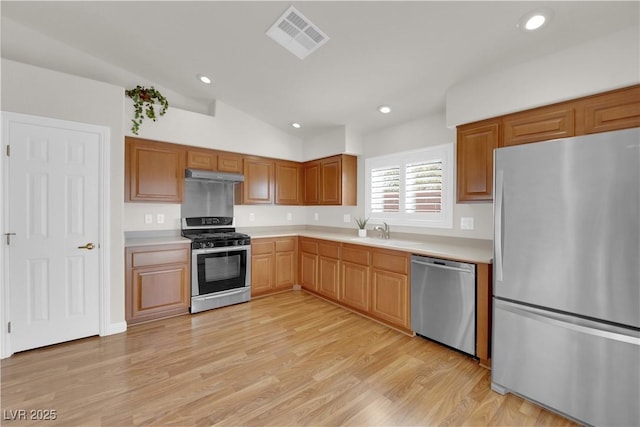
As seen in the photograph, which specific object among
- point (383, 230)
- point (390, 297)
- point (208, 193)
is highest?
point (208, 193)

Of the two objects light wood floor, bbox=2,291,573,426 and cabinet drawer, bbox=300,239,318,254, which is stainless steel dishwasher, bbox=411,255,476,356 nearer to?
light wood floor, bbox=2,291,573,426

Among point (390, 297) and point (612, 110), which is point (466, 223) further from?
point (612, 110)

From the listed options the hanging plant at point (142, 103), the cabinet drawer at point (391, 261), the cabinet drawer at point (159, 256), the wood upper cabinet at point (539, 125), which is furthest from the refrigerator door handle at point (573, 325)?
the hanging plant at point (142, 103)

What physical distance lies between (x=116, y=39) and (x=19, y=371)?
319 cm

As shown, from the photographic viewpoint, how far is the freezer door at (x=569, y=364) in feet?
5.04

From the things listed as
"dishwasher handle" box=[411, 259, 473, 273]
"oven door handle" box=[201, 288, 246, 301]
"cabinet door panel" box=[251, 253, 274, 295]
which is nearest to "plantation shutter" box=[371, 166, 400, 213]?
"dishwasher handle" box=[411, 259, 473, 273]

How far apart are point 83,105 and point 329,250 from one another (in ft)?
10.3

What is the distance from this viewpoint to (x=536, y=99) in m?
2.21

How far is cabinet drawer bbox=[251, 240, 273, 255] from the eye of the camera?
4023mm

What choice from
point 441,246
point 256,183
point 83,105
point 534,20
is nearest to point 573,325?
point 441,246

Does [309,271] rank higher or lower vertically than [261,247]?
lower

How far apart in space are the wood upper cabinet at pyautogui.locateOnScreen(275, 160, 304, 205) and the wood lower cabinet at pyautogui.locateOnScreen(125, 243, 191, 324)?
5.66ft

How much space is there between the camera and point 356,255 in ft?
11.3

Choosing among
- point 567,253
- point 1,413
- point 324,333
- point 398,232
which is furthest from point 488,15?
point 1,413
